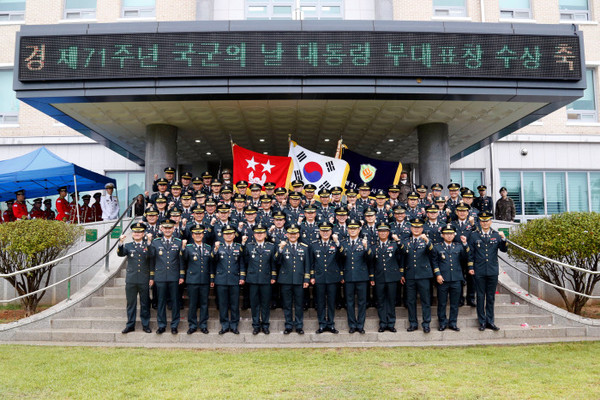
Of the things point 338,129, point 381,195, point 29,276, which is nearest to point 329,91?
point 381,195

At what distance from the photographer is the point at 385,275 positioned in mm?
7906

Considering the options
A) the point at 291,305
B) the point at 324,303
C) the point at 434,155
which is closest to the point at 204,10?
the point at 434,155

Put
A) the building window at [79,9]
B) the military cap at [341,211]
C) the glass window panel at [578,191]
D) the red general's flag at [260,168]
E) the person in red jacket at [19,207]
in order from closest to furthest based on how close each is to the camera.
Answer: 1. the military cap at [341,211]
2. the red general's flag at [260,168]
3. the person in red jacket at [19,207]
4. the glass window panel at [578,191]
5. the building window at [79,9]

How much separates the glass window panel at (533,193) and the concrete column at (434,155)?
789 centimetres

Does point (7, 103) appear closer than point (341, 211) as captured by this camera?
No

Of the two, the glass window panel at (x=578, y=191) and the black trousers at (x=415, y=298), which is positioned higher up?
the glass window panel at (x=578, y=191)

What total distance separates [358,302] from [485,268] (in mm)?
2165

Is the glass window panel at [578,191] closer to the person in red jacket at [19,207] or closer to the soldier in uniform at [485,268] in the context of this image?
the soldier in uniform at [485,268]

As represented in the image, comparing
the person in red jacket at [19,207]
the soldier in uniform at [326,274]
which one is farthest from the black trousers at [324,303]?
the person in red jacket at [19,207]

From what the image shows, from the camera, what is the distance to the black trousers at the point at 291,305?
7770mm

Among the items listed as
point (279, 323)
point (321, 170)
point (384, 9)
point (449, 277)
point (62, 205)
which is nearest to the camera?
point (449, 277)

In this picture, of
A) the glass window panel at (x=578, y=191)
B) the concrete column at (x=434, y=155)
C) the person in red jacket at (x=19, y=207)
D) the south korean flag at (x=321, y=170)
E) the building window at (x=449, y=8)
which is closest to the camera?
the south korean flag at (x=321, y=170)

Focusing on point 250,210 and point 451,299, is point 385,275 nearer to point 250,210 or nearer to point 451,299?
point 451,299

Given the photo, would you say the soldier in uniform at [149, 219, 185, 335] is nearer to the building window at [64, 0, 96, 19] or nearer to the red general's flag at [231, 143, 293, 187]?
the red general's flag at [231, 143, 293, 187]
